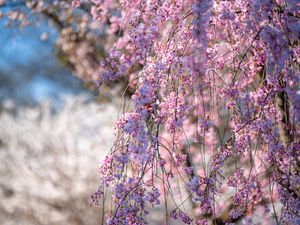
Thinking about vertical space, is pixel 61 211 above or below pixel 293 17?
above

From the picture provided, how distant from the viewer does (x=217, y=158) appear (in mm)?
2311

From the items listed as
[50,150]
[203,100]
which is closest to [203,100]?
[203,100]

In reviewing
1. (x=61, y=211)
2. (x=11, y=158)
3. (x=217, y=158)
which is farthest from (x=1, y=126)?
(x=217, y=158)

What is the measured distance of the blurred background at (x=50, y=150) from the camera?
649 centimetres

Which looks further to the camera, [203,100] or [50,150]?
[50,150]

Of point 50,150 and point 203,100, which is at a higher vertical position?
point 50,150

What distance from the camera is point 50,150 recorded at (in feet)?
25.2

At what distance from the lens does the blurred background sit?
6488 mm

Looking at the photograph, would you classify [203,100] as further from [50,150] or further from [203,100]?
[50,150]

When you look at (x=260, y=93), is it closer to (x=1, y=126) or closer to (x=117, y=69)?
(x=117, y=69)

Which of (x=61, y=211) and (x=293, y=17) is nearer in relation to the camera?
(x=293, y=17)

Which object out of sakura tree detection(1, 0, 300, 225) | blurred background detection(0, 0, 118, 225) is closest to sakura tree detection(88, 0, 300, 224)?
sakura tree detection(1, 0, 300, 225)

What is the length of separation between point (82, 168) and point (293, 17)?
5355 millimetres

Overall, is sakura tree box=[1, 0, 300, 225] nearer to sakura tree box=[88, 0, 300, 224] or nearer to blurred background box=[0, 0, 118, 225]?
sakura tree box=[88, 0, 300, 224]
